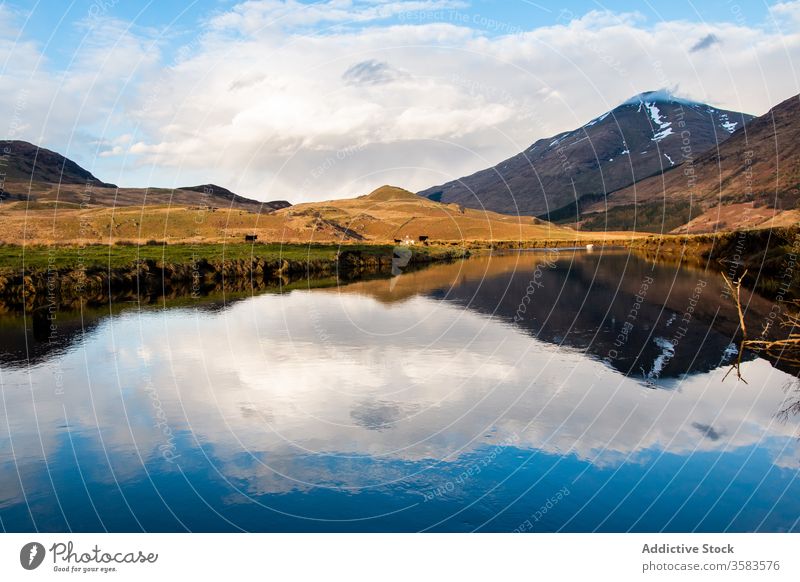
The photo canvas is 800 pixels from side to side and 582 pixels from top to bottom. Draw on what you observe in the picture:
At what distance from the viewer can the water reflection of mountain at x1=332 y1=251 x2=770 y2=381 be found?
34.5 metres

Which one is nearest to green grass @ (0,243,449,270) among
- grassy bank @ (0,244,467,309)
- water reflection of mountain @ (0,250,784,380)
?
grassy bank @ (0,244,467,309)

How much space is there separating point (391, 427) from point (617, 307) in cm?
3594

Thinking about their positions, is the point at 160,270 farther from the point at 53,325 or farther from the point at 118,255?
the point at 53,325

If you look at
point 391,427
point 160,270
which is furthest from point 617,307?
point 160,270

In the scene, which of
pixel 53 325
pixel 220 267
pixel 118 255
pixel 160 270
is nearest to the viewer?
pixel 53 325

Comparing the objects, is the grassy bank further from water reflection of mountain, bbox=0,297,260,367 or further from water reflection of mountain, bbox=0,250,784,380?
water reflection of mountain, bbox=0,250,784,380

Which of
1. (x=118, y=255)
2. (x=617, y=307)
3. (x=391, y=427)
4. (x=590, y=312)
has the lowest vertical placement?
(x=391, y=427)

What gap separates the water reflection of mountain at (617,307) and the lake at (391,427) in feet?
1.06

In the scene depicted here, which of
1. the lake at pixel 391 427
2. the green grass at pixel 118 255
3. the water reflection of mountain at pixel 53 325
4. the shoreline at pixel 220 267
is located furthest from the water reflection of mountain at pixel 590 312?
the green grass at pixel 118 255

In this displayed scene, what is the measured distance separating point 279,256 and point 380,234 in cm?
9035

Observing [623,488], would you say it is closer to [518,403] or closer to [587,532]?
[587,532]

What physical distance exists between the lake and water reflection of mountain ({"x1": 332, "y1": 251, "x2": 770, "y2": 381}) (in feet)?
1.06

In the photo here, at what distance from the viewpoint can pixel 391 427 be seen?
22.5 meters

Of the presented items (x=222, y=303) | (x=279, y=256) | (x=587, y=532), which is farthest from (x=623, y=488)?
(x=279, y=256)
